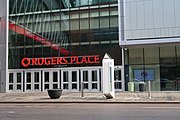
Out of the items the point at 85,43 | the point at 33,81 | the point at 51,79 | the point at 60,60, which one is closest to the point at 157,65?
the point at 85,43

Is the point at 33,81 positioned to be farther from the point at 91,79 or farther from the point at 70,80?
the point at 91,79

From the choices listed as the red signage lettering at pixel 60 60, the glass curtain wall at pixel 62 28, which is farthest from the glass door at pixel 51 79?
the glass curtain wall at pixel 62 28

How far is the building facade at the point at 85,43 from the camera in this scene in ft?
95.9

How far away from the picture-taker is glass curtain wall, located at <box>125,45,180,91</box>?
29.5 meters

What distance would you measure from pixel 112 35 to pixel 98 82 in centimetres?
511

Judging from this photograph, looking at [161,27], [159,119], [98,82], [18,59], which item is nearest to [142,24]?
[161,27]

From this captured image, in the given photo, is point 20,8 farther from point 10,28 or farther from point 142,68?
point 142,68

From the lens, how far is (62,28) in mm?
32812

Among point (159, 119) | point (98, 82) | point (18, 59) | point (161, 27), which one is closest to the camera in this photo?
point (159, 119)

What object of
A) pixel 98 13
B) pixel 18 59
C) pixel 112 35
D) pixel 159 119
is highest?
pixel 98 13

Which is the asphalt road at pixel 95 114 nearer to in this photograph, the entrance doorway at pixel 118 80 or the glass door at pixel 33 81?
the entrance doorway at pixel 118 80

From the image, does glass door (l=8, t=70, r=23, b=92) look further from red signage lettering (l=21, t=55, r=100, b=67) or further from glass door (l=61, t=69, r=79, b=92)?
glass door (l=61, t=69, r=79, b=92)

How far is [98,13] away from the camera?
1262 inches

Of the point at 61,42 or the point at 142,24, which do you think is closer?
the point at 142,24
